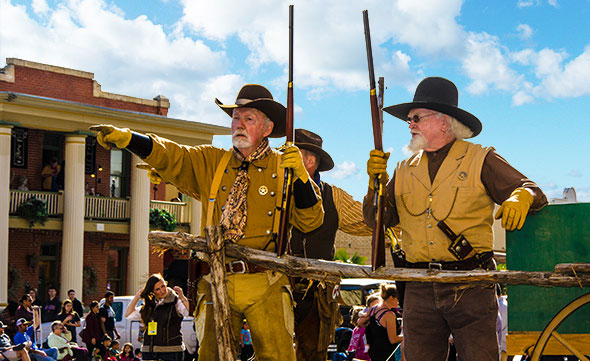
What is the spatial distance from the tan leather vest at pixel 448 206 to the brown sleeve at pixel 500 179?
4 centimetres

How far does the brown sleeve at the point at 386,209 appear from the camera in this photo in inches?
201

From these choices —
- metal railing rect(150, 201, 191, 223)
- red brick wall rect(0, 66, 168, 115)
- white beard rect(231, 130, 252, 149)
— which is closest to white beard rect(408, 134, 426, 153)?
white beard rect(231, 130, 252, 149)

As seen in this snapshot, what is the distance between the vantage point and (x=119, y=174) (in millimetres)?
29469

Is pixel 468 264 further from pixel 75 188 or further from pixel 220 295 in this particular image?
pixel 75 188

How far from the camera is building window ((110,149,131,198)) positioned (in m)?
29.3

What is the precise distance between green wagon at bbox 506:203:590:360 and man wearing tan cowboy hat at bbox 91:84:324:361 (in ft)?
4.68

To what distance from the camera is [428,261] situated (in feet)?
16.5

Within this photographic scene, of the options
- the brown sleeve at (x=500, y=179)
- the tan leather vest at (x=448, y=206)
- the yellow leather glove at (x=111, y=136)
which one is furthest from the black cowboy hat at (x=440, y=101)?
the yellow leather glove at (x=111, y=136)

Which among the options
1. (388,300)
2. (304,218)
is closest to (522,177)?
(304,218)

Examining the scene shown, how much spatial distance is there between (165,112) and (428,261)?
87.6 ft

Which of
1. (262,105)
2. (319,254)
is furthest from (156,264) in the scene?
(262,105)

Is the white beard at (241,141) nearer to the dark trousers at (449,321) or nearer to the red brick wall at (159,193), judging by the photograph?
the dark trousers at (449,321)

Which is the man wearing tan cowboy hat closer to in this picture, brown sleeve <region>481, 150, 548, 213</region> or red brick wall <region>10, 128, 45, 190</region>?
brown sleeve <region>481, 150, 548, 213</region>

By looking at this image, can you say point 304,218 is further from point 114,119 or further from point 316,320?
point 114,119
